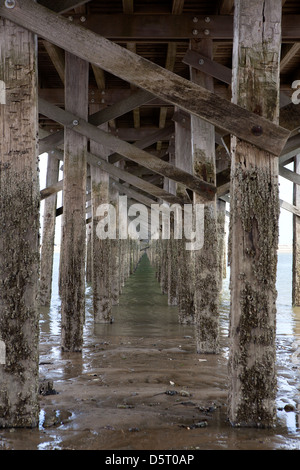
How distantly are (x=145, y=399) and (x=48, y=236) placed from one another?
749cm

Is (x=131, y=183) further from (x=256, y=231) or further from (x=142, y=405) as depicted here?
(x=256, y=231)

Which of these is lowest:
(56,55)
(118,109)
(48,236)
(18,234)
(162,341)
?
(162,341)

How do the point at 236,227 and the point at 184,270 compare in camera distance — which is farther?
the point at 184,270

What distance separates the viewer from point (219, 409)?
11.4 feet

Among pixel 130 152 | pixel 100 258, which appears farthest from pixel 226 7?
pixel 100 258

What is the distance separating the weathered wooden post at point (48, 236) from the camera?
10.6 metres

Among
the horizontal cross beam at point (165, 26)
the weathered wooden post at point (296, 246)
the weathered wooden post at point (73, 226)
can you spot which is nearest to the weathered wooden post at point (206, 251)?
the horizontal cross beam at point (165, 26)

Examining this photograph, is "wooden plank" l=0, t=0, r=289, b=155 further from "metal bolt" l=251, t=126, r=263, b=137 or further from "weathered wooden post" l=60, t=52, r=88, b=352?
"weathered wooden post" l=60, t=52, r=88, b=352

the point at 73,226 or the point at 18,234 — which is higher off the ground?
the point at 73,226

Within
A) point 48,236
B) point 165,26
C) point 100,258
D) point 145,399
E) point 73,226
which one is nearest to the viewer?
point 145,399

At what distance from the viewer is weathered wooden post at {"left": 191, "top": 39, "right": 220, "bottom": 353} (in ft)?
18.1

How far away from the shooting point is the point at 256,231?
310 cm

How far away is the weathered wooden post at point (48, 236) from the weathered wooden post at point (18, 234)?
7.52m

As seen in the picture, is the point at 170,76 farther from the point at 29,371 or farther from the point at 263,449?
the point at 263,449
